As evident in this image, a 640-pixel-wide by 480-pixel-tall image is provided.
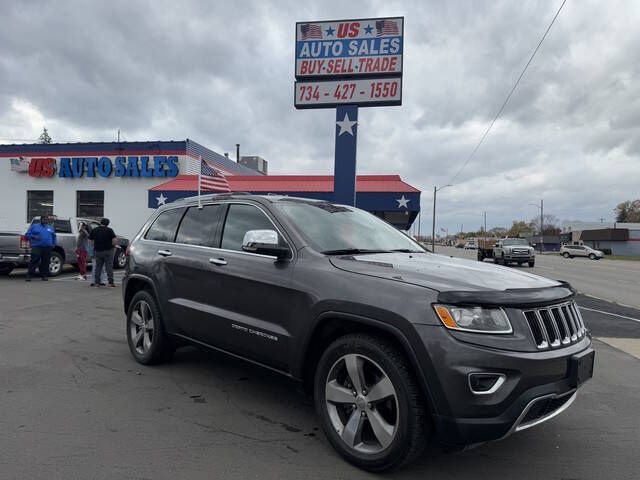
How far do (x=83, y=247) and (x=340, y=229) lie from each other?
11.8 metres

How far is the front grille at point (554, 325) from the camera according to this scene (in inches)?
112

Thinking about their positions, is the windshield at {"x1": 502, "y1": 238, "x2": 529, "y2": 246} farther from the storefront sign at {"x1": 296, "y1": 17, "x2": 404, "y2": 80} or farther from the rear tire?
the rear tire

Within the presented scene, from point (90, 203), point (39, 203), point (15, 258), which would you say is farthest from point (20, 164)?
point (15, 258)

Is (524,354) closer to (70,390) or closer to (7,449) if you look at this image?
(7,449)

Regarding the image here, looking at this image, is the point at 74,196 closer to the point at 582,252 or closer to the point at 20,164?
the point at 20,164

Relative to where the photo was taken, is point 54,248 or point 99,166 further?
point 99,166

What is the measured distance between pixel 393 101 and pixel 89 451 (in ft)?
41.2

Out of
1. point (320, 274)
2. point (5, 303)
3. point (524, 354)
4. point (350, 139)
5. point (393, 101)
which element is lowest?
point (5, 303)

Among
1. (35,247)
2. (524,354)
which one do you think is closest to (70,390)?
(524,354)

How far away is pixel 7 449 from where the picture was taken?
3.26m

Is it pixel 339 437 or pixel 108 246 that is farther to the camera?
pixel 108 246

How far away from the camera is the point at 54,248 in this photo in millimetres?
14188

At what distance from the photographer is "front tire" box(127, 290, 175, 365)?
5.00 metres

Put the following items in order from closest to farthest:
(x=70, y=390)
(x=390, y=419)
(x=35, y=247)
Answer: (x=390, y=419) < (x=70, y=390) < (x=35, y=247)
